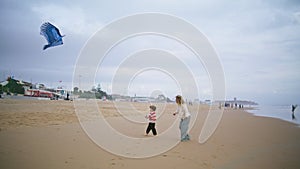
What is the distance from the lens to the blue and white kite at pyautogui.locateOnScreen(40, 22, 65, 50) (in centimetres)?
1694

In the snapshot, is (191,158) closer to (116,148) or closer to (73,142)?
(116,148)

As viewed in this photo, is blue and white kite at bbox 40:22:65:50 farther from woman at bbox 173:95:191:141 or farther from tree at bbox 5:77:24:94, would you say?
tree at bbox 5:77:24:94

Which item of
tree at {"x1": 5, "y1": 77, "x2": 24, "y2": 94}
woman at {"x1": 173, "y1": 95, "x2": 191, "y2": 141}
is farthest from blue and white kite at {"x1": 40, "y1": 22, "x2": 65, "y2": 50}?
tree at {"x1": 5, "y1": 77, "x2": 24, "y2": 94}

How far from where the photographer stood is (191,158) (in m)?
7.10

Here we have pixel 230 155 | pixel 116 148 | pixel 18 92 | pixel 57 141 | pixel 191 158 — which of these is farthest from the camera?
pixel 18 92

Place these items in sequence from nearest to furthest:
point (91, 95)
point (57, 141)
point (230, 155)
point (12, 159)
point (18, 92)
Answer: point (12, 159)
point (230, 155)
point (57, 141)
point (18, 92)
point (91, 95)

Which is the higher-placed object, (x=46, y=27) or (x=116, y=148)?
(x=46, y=27)

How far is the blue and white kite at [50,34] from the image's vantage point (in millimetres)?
16938

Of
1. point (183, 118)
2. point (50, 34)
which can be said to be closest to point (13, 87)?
point (50, 34)

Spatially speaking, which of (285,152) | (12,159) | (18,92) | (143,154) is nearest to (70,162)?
(12,159)

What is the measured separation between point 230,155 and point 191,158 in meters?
1.45

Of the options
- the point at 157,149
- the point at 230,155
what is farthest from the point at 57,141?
the point at 230,155

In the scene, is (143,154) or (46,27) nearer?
(143,154)

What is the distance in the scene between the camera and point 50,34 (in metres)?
17.0
